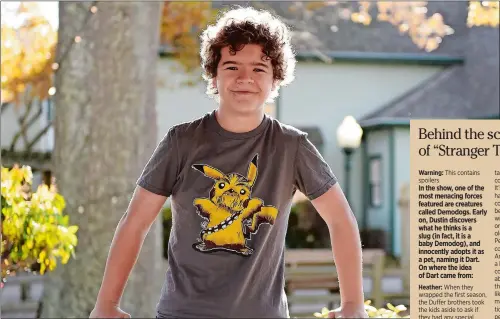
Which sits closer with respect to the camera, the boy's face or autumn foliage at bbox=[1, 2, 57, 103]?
the boy's face

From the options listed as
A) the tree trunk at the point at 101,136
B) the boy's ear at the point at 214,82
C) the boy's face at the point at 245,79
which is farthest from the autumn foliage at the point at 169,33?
the boy's face at the point at 245,79

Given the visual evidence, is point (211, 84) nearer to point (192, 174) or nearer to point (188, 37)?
point (192, 174)

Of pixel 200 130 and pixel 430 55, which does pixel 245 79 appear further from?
pixel 430 55

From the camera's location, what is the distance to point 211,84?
302cm

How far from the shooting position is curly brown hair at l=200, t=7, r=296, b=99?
9.21 ft

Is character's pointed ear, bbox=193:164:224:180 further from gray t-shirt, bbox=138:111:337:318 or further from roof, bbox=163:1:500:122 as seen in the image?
roof, bbox=163:1:500:122

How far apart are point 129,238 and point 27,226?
81.5 inches

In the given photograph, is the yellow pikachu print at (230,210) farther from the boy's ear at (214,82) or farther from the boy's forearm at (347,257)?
the boy's ear at (214,82)

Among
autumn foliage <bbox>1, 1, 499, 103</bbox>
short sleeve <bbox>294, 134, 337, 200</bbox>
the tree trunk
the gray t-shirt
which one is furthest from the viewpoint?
autumn foliage <bbox>1, 1, 499, 103</bbox>

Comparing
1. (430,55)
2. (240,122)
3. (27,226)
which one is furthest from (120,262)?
(430,55)

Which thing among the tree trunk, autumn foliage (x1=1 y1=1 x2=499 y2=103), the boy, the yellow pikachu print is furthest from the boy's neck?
autumn foliage (x1=1 y1=1 x2=499 y2=103)

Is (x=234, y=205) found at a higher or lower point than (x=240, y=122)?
lower

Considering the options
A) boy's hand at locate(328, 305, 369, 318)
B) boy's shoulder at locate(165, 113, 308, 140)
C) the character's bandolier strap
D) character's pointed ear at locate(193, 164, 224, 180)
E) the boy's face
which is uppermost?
the boy's face

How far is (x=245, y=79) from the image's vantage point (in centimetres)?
275
